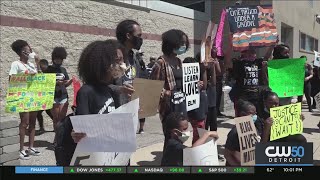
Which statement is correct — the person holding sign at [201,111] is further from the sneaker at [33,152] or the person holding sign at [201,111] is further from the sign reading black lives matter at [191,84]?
the sneaker at [33,152]

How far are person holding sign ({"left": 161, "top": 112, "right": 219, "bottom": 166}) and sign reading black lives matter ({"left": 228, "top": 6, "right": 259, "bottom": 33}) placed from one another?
3311 mm

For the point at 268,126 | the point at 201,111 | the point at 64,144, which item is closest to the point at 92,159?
the point at 64,144

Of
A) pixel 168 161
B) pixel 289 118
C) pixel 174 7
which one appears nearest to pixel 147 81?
pixel 168 161

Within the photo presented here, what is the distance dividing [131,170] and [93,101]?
0.45 m

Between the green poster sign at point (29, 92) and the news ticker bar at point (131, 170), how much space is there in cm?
255

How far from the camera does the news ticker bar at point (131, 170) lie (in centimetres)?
207

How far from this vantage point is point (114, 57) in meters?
2.26

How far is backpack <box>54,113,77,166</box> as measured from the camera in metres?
2.16

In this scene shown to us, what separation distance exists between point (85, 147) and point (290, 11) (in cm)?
1108

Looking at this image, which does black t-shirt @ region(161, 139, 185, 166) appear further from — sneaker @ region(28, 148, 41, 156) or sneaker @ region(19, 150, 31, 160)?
sneaker @ region(28, 148, 41, 156)

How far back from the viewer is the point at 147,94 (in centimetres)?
297

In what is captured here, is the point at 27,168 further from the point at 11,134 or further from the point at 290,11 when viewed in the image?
the point at 290,11

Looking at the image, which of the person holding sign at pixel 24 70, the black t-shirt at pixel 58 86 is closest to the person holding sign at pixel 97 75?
the person holding sign at pixel 24 70

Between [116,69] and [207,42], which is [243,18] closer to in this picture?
[207,42]
